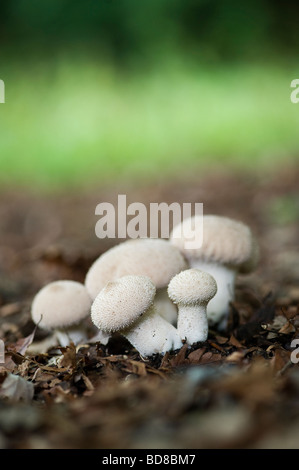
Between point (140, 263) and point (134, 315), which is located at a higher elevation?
point (140, 263)

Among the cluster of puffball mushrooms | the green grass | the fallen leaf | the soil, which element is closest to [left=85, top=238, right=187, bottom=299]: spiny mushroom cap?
the cluster of puffball mushrooms

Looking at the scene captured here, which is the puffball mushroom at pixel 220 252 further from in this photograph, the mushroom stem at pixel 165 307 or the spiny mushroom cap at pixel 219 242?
the mushroom stem at pixel 165 307

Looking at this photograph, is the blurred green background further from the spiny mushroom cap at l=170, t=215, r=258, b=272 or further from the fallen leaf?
the fallen leaf

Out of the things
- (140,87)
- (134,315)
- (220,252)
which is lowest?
(134,315)

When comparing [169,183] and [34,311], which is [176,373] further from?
[169,183]

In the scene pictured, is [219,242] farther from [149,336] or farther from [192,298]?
[149,336]

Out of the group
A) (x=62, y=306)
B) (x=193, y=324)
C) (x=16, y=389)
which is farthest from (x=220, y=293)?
(x=16, y=389)
